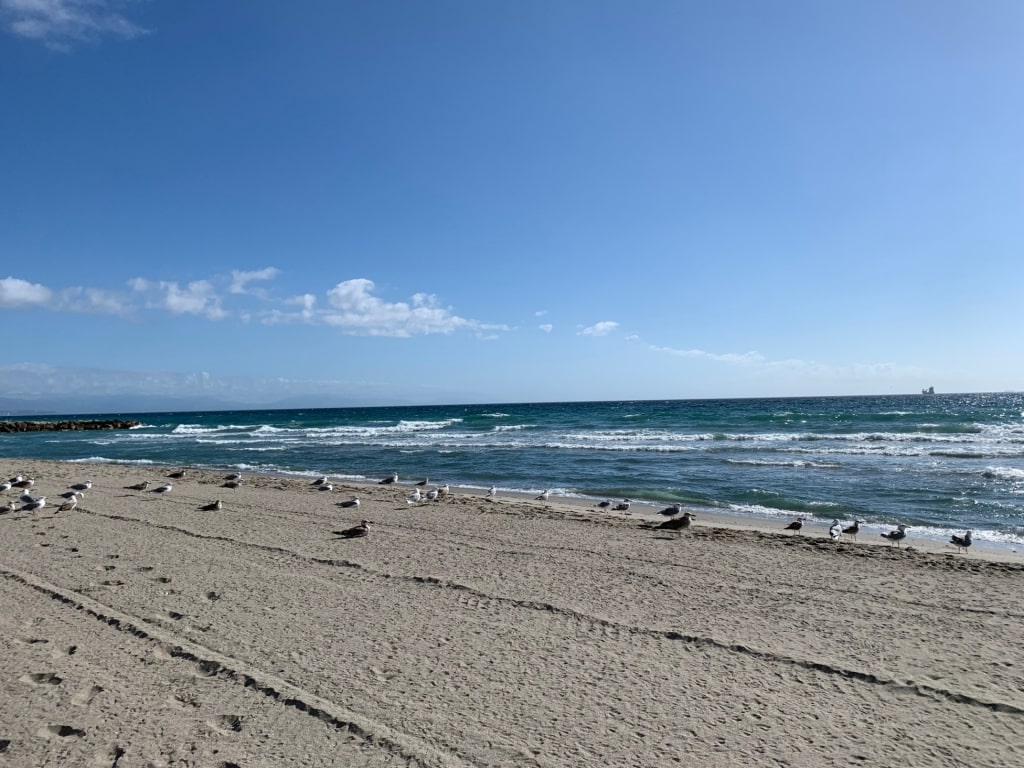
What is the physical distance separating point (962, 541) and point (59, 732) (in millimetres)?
10535

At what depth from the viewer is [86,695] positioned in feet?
13.7

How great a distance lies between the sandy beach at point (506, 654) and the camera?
3689 mm

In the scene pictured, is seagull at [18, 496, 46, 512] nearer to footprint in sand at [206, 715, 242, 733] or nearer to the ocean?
the ocean

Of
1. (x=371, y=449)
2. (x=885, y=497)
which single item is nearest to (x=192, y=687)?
(x=885, y=497)

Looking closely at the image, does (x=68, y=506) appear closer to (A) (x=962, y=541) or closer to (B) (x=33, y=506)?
(B) (x=33, y=506)

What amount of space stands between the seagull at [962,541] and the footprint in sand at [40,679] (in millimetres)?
10557

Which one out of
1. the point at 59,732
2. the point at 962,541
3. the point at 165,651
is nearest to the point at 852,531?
the point at 962,541

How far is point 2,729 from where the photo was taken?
3.73 m

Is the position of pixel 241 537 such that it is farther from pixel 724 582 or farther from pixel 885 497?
pixel 885 497

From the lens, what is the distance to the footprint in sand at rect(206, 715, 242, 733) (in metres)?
3.80

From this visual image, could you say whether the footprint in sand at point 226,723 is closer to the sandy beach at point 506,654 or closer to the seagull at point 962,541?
the sandy beach at point 506,654

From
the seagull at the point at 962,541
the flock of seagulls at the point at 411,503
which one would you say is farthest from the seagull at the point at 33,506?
the seagull at the point at 962,541

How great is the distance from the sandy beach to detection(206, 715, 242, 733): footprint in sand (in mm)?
35

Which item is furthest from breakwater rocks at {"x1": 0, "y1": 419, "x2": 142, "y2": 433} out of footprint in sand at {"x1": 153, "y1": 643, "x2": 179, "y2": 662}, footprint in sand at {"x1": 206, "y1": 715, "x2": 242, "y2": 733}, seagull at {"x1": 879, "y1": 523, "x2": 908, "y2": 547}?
seagull at {"x1": 879, "y1": 523, "x2": 908, "y2": 547}
